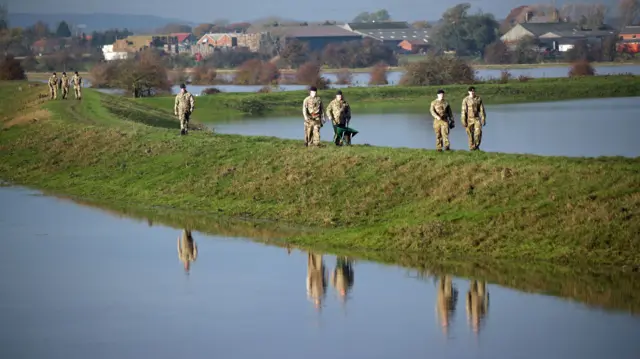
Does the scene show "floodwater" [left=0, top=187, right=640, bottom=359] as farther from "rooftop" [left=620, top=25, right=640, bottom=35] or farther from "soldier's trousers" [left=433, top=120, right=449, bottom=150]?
"rooftop" [left=620, top=25, right=640, bottom=35]

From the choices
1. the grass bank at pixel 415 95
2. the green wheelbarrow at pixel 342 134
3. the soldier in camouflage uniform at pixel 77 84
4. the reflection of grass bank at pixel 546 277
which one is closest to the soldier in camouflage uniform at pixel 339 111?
the green wheelbarrow at pixel 342 134

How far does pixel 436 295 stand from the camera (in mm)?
27109

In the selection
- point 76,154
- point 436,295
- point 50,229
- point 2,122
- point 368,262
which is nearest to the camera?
point 436,295

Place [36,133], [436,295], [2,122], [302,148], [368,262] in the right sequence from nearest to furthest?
[436,295]
[368,262]
[302,148]
[36,133]
[2,122]

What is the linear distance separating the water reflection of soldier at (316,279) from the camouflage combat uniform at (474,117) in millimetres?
7760

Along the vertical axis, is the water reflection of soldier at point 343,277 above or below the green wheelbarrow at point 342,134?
below

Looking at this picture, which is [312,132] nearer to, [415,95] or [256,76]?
[415,95]

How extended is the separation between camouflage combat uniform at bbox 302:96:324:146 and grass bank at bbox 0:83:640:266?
48 centimetres

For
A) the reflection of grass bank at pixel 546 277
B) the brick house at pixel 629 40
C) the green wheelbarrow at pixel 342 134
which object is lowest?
the reflection of grass bank at pixel 546 277

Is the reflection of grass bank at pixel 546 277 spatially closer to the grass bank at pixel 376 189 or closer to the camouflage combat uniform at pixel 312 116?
the grass bank at pixel 376 189

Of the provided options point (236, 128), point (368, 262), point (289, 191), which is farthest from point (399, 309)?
point (236, 128)

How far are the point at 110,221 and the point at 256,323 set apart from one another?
15.1 m

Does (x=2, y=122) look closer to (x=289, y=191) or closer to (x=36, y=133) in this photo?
(x=36, y=133)

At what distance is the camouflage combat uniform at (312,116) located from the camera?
131 feet
